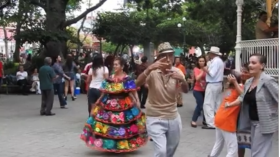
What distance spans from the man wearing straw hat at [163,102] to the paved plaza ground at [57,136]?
2242 mm

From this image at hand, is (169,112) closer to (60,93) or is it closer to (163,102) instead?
(163,102)

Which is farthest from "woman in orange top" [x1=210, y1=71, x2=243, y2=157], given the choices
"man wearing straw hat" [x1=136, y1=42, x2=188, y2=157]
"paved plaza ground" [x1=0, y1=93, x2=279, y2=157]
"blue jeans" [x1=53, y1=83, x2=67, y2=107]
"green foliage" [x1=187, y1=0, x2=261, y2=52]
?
"green foliage" [x1=187, y1=0, x2=261, y2=52]

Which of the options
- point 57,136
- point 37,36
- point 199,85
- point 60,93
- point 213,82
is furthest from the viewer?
point 37,36

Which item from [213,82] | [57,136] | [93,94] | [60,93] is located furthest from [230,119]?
[60,93]

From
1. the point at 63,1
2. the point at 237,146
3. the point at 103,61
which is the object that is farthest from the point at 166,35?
the point at 237,146

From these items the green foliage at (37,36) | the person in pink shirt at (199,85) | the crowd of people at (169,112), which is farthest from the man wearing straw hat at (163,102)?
the green foliage at (37,36)

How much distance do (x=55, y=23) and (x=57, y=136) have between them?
1245cm

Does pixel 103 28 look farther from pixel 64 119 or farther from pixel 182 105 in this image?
pixel 64 119

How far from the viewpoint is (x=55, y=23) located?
21.1 metres

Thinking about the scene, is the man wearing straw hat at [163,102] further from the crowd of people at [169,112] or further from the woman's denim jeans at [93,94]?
the woman's denim jeans at [93,94]

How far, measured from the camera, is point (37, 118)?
12.1 meters

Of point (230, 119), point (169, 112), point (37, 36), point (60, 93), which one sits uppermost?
point (37, 36)

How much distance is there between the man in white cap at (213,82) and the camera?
966 centimetres

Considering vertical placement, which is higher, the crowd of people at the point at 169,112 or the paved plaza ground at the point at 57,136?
the crowd of people at the point at 169,112
